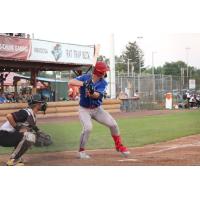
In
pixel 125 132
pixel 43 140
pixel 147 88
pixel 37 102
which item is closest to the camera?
pixel 37 102

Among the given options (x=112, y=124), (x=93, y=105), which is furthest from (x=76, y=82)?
(x=112, y=124)

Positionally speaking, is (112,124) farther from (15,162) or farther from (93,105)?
(15,162)

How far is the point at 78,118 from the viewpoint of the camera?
7.78 m

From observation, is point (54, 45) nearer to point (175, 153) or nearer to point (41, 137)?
point (41, 137)

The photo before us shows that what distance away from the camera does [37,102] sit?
300 inches

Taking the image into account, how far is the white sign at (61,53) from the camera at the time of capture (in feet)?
26.1

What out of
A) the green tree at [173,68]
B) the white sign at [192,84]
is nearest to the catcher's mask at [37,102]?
the green tree at [173,68]

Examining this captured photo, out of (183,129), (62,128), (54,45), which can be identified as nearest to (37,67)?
(54,45)

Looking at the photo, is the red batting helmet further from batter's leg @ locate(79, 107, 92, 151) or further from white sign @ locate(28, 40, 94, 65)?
batter's leg @ locate(79, 107, 92, 151)

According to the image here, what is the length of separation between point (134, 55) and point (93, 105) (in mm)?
1009

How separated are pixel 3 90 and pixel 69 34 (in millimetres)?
1155

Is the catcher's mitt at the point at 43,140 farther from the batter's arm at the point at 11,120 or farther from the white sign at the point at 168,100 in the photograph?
the white sign at the point at 168,100

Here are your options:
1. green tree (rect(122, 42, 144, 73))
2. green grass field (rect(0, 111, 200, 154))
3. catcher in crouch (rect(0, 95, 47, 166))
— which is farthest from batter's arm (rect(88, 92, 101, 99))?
green tree (rect(122, 42, 144, 73))

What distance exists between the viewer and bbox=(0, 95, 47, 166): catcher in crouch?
746 cm
